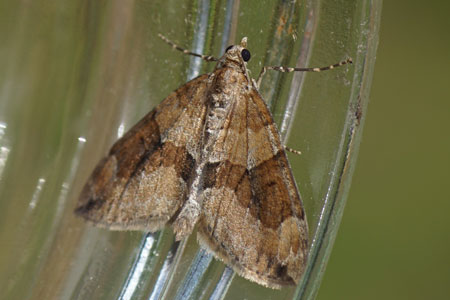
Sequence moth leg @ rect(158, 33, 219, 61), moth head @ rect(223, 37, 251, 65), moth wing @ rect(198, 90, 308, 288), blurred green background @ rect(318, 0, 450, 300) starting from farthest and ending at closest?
1. blurred green background @ rect(318, 0, 450, 300)
2. moth leg @ rect(158, 33, 219, 61)
3. moth head @ rect(223, 37, 251, 65)
4. moth wing @ rect(198, 90, 308, 288)

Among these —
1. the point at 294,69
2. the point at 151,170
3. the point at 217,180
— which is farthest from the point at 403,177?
the point at 151,170

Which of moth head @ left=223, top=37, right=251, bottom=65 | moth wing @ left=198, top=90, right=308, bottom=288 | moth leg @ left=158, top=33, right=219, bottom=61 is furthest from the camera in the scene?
moth leg @ left=158, top=33, right=219, bottom=61

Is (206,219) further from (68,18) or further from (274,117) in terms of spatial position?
(68,18)

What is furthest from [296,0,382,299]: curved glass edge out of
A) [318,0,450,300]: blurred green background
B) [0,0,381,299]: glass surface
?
[318,0,450,300]: blurred green background

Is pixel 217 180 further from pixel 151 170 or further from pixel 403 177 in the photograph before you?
pixel 403 177

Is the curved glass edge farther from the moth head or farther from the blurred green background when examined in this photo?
the blurred green background

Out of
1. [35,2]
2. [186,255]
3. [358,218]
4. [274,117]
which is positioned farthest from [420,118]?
[35,2]

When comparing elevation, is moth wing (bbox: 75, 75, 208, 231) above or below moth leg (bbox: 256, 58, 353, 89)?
below
